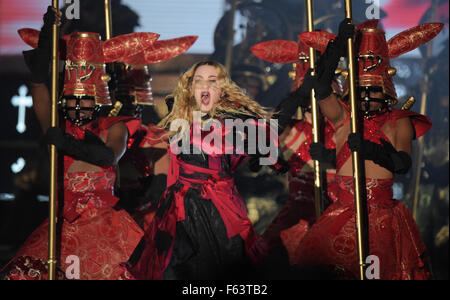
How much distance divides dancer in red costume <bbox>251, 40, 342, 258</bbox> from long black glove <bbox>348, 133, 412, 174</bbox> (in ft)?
3.43

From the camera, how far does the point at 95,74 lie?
184 inches

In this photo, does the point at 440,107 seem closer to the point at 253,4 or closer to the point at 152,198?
the point at 253,4

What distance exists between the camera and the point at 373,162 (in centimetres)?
446

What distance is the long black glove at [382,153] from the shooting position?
4.21 meters

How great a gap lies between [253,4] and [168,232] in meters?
5.06

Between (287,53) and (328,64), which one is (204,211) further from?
(287,53)

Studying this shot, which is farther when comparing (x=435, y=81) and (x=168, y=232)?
(x=435, y=81)

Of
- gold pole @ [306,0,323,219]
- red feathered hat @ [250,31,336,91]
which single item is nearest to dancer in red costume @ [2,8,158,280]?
red feathered hat @ [250,31,336,91]

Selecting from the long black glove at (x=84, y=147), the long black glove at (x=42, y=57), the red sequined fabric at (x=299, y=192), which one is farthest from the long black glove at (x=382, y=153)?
the long black glove at (x=42, y=57)

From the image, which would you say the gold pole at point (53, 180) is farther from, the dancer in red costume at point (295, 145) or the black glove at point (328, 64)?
the dancer in red costume at point (295, 145)

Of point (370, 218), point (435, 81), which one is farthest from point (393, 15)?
point (370, 218)

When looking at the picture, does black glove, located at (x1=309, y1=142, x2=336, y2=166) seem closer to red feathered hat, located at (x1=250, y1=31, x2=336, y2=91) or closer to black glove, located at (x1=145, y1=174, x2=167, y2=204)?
red feathered hat, located at (x1=250, y1=31, x2=336, y2=91)

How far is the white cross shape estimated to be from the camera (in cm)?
845

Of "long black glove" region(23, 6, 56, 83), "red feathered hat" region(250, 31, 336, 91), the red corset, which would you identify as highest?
"red feathered hat" region(250, 31, 336, 91)
